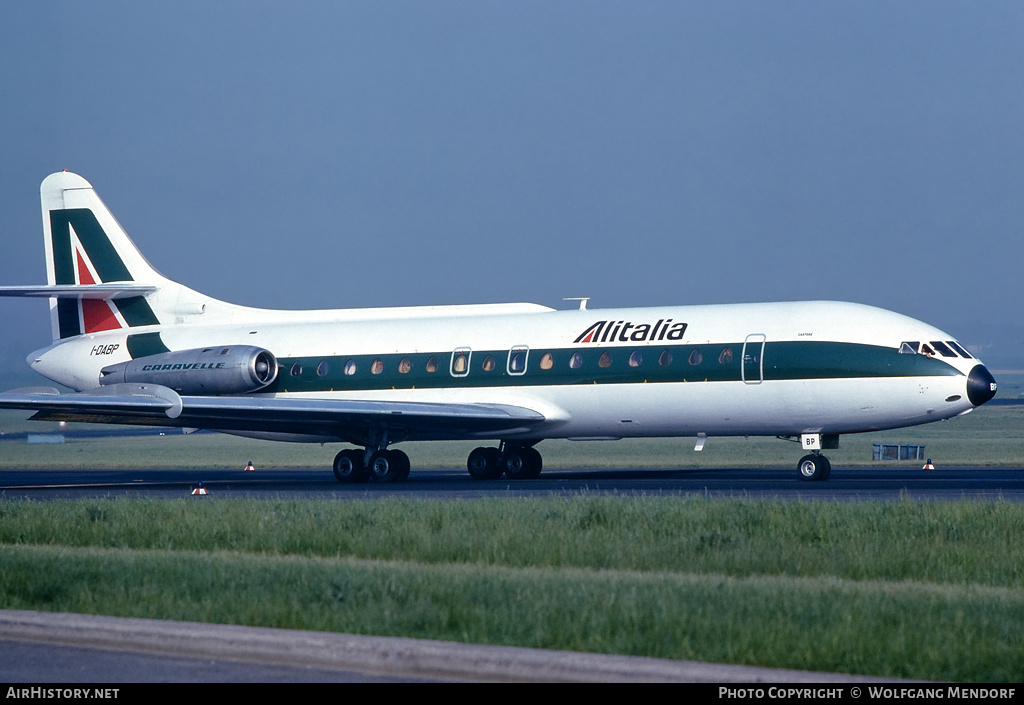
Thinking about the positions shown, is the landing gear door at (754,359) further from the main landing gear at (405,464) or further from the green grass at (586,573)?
the green grass at (586,573)

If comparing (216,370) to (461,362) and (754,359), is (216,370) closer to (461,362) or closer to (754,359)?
(461,362)

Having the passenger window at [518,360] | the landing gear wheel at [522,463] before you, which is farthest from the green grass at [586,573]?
the landing gear wheel at [522,463]

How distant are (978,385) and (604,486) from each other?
24.8 ft

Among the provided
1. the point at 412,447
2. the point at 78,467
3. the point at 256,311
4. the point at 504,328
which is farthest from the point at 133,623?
the point at 412,447

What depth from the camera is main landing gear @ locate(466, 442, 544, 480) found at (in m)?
31.1

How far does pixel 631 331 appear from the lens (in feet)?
91.0

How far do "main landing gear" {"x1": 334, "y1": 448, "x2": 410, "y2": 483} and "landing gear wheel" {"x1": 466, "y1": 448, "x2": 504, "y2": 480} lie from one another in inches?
75.4

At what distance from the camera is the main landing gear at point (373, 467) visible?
2952 cm

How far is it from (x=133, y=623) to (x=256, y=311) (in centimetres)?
2668

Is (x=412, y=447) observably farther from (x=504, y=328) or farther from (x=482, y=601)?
(x=482, y=601)

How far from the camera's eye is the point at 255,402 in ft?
93.6

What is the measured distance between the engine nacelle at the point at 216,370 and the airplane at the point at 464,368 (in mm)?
56

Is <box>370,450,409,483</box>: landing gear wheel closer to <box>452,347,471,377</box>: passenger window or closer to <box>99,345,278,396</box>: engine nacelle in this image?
<box>452,347,471,377</box>: passenger window

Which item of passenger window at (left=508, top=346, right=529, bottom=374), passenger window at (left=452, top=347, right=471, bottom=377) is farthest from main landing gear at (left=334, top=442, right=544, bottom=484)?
passenger window at (left=508, top=346, right=529, bottom=374)
